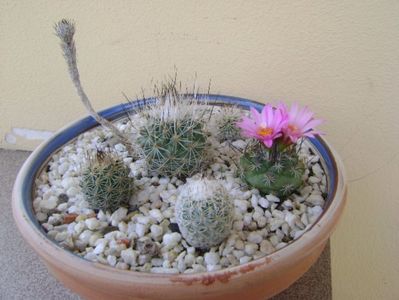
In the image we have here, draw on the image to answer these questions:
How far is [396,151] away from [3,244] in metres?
1.01

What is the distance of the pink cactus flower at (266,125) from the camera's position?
716mm

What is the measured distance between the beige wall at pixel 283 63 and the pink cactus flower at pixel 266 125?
12.8 inches

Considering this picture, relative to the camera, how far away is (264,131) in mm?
736

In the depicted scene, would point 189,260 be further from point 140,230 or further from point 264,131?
point 264,131

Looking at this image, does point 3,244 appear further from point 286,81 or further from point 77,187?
point 286,81

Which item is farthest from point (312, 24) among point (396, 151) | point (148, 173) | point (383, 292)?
point (383, 292)

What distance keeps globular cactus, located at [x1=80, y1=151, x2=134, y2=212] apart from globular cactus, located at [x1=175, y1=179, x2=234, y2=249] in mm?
141

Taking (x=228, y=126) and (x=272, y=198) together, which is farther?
(x=228, y=126)

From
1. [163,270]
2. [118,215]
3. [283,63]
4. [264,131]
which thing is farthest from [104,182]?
[283,63]

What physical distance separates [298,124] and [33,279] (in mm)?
690

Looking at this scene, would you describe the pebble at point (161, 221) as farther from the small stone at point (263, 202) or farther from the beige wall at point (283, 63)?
the beige wall at point (283, 63)

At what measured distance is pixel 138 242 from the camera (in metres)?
0.72

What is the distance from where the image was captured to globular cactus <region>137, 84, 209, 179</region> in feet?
2.55

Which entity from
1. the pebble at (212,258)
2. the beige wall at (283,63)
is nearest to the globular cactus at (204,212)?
the pebble at (212,258)
